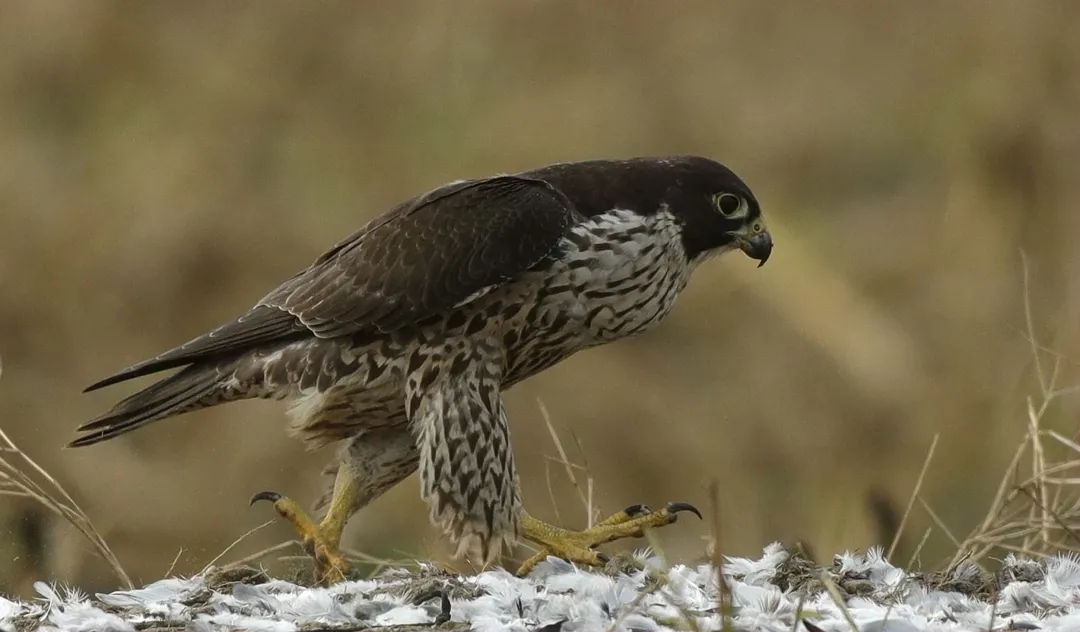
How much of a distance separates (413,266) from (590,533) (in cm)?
81

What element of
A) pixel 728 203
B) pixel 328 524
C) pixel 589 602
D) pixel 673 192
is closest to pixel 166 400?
pixel 328 524

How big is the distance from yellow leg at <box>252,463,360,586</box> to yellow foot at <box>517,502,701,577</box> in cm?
47

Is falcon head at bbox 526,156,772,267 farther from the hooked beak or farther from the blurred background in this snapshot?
the blurred background

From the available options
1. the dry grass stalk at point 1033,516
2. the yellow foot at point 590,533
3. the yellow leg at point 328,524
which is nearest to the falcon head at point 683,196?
the yellow foot at point 590,533

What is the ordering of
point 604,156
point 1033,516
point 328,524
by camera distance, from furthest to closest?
point 604,156, point 328,524, point 1033,516

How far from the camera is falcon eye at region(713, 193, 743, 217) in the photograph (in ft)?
15.6

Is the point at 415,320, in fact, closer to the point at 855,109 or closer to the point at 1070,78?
the point at 1070,78

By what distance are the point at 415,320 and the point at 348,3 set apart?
23.1 ft

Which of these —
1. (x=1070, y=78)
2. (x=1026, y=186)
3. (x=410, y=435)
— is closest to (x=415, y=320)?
(x=410, y=435)

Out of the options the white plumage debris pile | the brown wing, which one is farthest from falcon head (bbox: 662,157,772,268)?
the white plumage debris pile

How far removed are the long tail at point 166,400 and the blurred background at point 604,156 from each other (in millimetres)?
333

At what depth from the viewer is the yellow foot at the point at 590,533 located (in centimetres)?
446

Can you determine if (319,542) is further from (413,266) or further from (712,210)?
(712,210)

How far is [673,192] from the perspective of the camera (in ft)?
15.5
